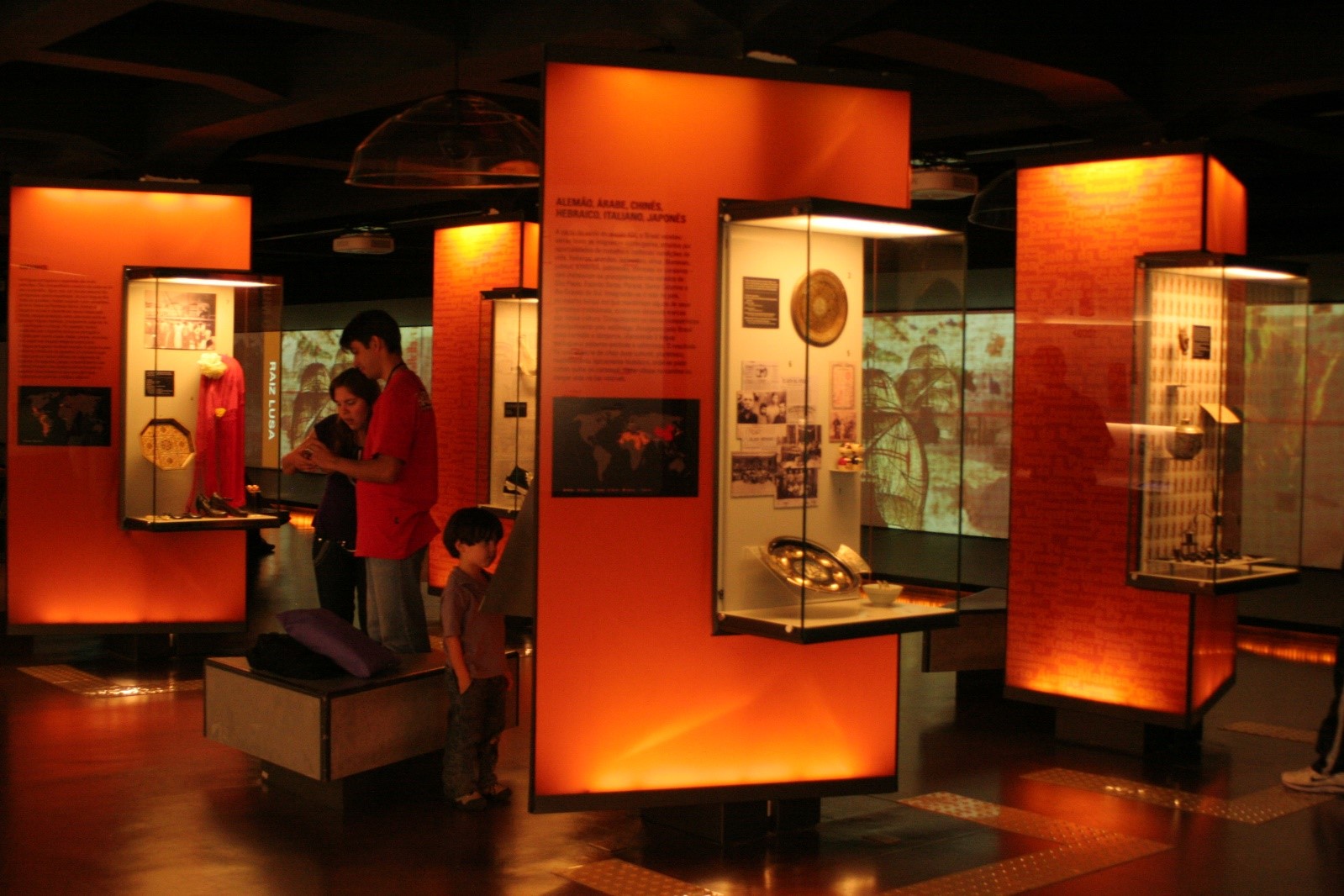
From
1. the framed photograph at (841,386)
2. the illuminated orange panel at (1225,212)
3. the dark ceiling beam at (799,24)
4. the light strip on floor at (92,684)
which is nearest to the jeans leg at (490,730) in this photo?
the framed photograph at (841,386)

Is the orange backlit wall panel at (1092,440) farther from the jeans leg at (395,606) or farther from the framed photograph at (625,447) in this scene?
→ the jeans leg at (395,606)

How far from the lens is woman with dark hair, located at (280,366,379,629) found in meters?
6.14

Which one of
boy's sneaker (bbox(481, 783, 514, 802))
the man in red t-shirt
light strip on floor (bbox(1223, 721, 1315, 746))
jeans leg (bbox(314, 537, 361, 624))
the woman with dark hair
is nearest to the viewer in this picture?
boy's sneaker (bbox(481, 783, 514, 802))

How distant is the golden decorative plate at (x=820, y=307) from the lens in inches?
185

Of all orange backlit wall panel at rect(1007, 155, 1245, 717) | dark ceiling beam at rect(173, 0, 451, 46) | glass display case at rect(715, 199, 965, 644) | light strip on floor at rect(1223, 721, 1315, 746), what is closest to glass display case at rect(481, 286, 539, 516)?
dark ceiling beam at rect(173, 0, 451, 46)

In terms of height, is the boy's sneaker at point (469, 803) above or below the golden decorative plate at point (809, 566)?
below

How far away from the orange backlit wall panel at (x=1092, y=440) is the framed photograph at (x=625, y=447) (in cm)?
273

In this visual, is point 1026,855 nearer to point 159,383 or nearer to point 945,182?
point 945,182

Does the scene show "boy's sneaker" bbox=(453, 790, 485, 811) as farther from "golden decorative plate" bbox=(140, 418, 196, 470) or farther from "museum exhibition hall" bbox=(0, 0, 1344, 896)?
"golden decorative plate" bbox=(140, 418, 196, 470)

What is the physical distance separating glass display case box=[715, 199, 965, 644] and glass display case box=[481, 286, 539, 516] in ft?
15.1

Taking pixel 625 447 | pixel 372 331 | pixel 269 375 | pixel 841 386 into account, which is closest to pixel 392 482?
pixel 372 331

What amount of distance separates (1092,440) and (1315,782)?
1.77 m

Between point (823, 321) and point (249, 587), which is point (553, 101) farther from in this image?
point (249, 587)

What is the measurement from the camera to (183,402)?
326 inches
